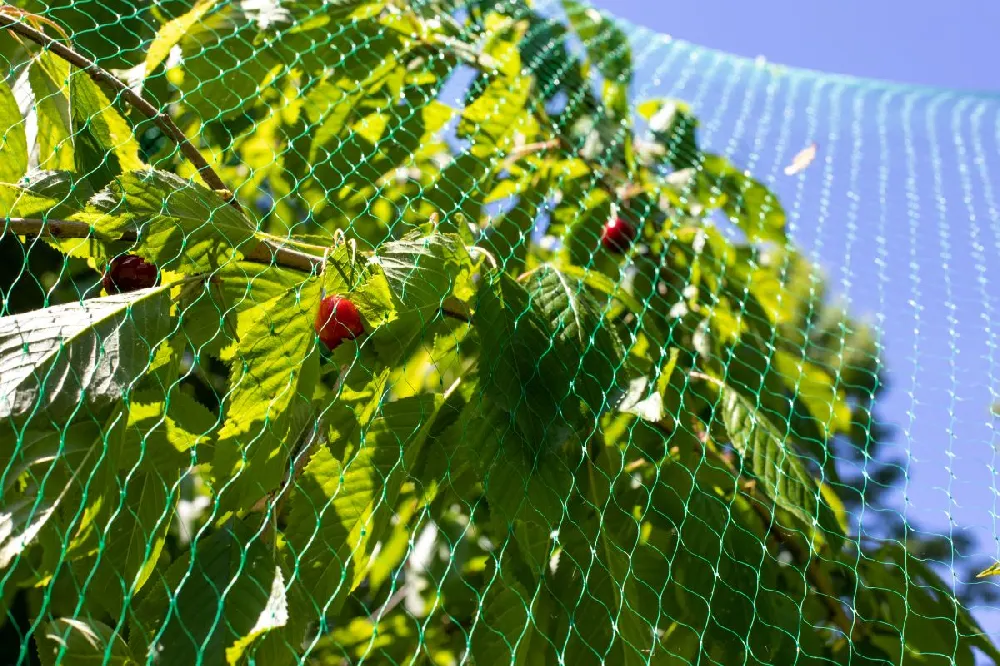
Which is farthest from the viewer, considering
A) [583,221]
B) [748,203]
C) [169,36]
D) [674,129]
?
[674,129]

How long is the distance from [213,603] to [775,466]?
576 millimetres

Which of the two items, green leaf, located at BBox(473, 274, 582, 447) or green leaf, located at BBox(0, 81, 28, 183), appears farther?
green leaf, located at BBox(0, 81, 28, 183)

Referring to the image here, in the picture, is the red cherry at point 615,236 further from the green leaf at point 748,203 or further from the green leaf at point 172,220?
the green leaf at point 172,220

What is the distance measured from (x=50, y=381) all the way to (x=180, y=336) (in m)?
0.17

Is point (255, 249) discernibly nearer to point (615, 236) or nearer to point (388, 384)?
point (388, 384)

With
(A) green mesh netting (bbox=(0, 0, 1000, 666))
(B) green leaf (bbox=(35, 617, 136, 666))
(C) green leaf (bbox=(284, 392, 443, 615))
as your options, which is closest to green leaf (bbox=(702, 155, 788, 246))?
(A) green mesh netting (bbox=(0, 0, 1000, 666))

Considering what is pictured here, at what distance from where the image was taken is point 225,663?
75 cm

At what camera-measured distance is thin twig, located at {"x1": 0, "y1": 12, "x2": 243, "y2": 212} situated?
3.26 ft

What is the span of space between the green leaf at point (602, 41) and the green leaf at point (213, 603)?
1310 mm

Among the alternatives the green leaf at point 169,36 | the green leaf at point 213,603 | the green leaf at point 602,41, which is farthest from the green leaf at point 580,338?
the green leaf at point 602,41

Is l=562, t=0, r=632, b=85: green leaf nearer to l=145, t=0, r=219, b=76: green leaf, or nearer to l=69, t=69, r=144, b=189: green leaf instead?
l=145, t=0, r=219, b=76: green leaf

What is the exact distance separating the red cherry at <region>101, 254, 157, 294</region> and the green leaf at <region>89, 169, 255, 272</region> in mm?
88

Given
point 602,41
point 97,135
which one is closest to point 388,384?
point 97,135

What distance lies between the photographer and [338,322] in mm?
928
